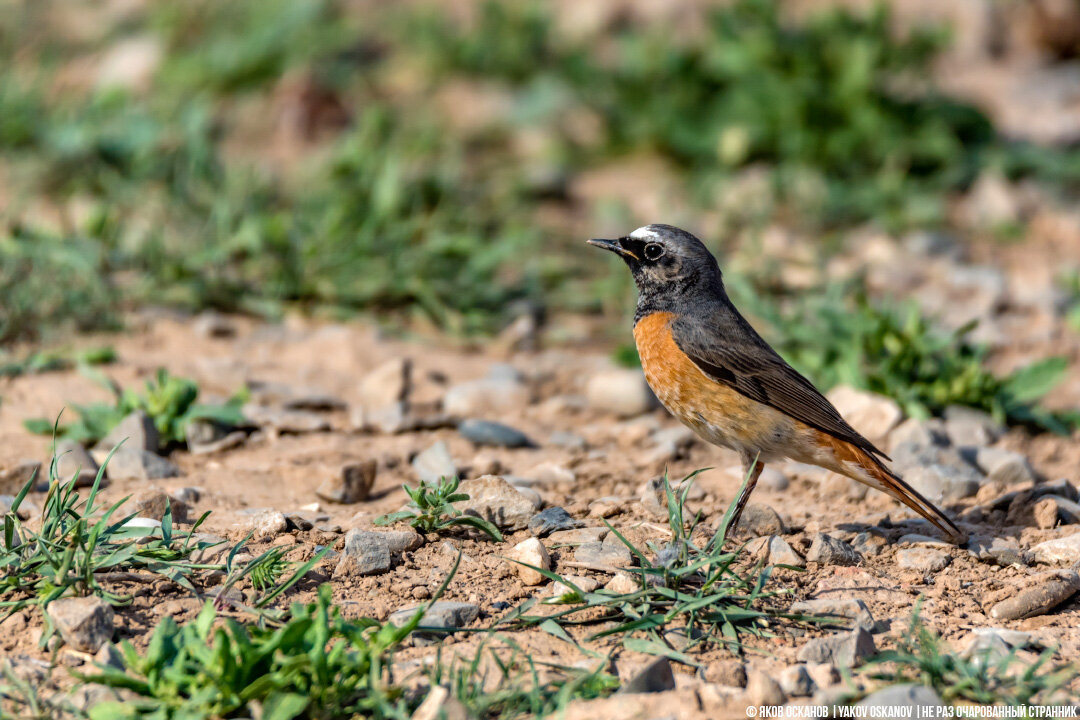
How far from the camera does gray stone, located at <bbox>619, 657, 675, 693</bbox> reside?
11.3ft

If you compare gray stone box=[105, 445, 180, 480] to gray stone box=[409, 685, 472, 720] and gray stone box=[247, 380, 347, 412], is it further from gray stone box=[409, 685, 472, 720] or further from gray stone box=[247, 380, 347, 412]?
gray stone box=[409, 685, 472, 720]

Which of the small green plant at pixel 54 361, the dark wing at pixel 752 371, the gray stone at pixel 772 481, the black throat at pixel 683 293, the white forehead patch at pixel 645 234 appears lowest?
the gray stone at pixel 772 481

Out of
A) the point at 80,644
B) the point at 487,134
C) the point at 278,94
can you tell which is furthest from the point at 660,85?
the point at 80,644

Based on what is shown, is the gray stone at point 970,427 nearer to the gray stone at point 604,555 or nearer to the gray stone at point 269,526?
the gray stone at point 604,555

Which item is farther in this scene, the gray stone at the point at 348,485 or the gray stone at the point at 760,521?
the gray stone at the point at 348,485

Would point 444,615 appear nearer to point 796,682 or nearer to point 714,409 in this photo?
point 796,682

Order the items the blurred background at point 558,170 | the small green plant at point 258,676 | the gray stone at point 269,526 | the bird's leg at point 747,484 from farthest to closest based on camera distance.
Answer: the blurred background at point 558,170, the bird's leg at point 747,484, the gray stone at point 269,526, the small green plant at point 258,676

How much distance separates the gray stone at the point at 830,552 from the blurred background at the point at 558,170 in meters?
1.66

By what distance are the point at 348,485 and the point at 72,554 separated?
1476mm

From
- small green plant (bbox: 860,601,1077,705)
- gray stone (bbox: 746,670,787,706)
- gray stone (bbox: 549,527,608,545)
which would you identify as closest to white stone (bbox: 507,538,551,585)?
gray stone (bbox: 549,527,608,545)

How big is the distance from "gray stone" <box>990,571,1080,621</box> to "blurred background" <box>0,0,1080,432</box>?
5.93 ft

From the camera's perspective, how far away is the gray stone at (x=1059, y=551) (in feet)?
14.5

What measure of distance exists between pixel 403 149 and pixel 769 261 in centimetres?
309

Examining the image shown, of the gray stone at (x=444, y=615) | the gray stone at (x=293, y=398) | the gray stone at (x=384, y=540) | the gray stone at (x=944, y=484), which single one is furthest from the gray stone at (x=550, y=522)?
the gray stone at (x=293, y=398)
